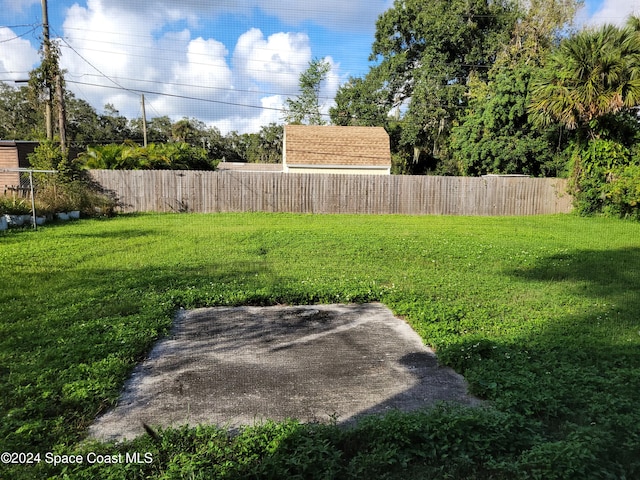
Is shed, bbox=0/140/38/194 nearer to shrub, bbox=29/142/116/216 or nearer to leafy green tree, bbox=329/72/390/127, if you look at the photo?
shrub, bbox=29/142/116/216

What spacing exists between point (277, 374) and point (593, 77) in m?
16.2

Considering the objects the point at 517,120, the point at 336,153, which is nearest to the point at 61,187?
the point at 336,153

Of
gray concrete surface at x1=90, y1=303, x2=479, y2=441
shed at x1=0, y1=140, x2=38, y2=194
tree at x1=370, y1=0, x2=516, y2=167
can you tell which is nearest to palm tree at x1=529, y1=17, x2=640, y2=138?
tree at x1=370, y1=0, x2=516, y2=167

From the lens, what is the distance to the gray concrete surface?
272 centimetres

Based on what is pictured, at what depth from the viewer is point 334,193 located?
1728 cm

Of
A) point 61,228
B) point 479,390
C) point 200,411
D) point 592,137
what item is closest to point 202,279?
point 200,411

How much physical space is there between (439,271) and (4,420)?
5754 millimetres

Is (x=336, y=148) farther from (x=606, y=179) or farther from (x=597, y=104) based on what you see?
(x=606, y=179)

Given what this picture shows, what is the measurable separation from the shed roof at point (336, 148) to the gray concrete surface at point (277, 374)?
18.5 meters

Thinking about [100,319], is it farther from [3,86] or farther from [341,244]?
[3,86]

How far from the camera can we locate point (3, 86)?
42.7m

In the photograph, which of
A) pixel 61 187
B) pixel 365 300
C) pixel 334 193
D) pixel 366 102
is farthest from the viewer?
pixel 366 102

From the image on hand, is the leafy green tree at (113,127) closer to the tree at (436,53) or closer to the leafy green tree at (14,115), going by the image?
the leafy green tree at (14,115)

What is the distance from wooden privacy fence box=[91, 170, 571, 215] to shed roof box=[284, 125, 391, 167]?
5363 mm
